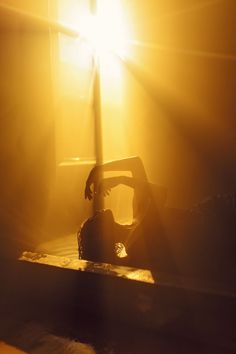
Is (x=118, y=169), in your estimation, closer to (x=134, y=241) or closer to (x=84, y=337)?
(x=134, y=241)

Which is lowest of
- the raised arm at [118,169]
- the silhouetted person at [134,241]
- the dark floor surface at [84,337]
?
the dark floor surface at [84,337]

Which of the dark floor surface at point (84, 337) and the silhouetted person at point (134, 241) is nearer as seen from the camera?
the dark floor surface at point (84, 337)

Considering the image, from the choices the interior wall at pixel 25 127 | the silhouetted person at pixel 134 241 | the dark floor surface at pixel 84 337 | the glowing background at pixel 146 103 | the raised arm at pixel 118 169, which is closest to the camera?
the dark floor surface at pixel 84 337

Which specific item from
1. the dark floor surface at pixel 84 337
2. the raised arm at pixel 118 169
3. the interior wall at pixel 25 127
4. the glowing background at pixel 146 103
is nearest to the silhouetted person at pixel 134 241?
the raised arm at pixel 118 169

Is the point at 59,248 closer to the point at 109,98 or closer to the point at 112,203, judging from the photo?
the point at 112,203

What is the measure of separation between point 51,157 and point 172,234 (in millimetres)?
4488

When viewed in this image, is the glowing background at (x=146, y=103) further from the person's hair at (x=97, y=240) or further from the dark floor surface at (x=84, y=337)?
Answer: the dark floor surface at (x=84, y=337)

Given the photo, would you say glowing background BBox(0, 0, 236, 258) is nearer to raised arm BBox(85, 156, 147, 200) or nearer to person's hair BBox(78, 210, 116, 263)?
raised arm BBox(85, 156, 147, 200)

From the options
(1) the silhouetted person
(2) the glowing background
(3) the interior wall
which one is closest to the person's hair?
(1) the silhouetted person

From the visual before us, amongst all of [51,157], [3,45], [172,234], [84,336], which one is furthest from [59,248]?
[3,45]

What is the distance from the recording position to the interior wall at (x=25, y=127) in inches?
283

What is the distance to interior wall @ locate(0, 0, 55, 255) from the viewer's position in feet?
23.5

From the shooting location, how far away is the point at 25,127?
24.5 ft

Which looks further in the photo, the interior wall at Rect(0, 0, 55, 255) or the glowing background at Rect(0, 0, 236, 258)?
the interior wall at Rect(0, 0, 55, 255)
